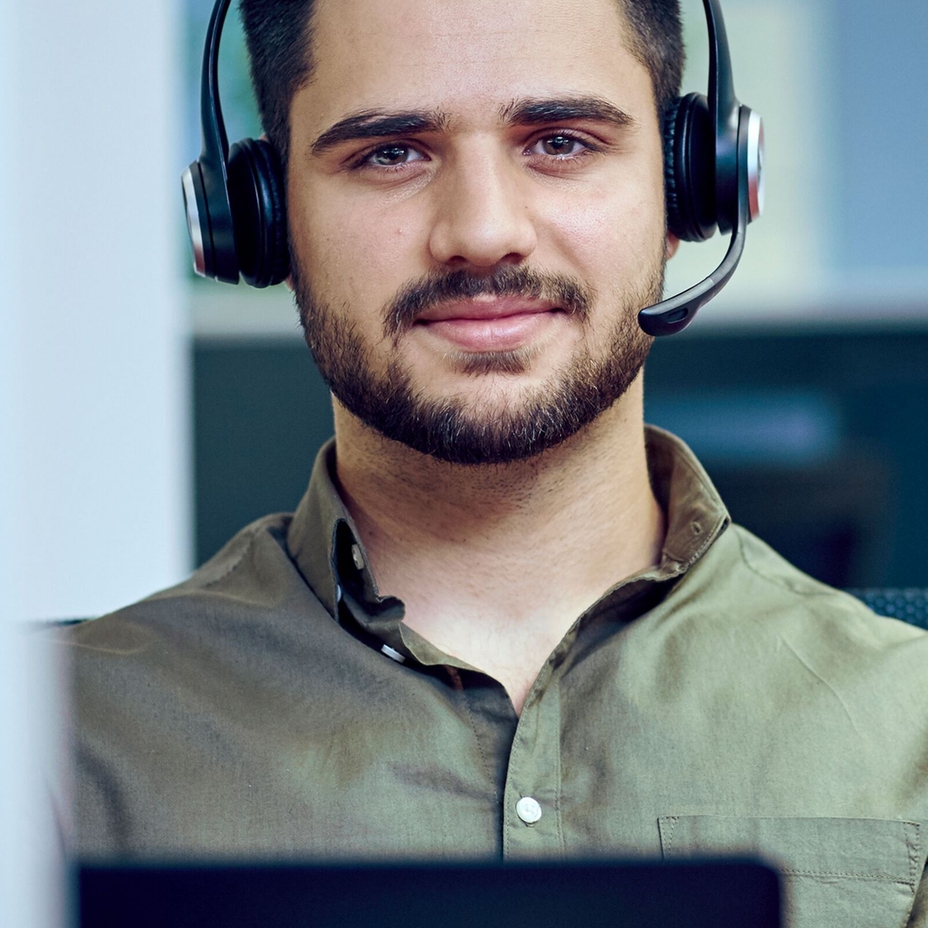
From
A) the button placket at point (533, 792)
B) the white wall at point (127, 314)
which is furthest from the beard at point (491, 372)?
the white wall at point (127, 314)

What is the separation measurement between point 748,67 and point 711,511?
76.9 inches

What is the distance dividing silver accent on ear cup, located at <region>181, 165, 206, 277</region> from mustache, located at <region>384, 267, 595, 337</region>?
18 cm

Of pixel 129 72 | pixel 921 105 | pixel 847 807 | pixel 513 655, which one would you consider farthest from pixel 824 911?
pixel 921 105

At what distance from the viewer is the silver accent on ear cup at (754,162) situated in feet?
3.64

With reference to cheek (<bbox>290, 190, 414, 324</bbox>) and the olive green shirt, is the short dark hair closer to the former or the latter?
cheek (<bbox>290, 190, 414, 324</bbox>)

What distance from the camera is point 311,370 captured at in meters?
2.80

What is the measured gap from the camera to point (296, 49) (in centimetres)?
120

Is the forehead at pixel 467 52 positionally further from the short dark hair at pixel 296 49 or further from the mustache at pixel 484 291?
the mustache at pixel 484 291

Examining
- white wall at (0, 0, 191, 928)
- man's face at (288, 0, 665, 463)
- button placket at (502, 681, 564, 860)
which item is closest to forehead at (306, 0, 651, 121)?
man's face at (288, 0, 665, 463)

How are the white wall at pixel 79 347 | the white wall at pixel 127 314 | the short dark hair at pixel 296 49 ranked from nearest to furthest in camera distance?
the white wall at pixel 79 347 < the short dark hair at pixel 296 49 < the white wall at pixel 127 314

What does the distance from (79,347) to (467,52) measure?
0.77 metres

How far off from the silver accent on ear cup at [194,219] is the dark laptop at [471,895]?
803mm

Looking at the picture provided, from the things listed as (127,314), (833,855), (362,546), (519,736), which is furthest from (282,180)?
(127,314)

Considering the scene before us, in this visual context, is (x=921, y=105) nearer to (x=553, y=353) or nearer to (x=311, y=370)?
(x=311, y=370)
